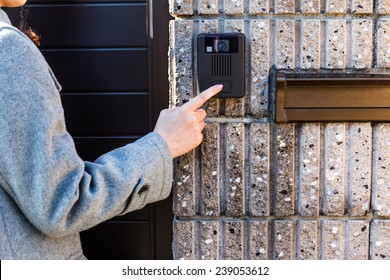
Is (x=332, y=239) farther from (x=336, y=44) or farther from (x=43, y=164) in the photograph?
(x=43, y=164)

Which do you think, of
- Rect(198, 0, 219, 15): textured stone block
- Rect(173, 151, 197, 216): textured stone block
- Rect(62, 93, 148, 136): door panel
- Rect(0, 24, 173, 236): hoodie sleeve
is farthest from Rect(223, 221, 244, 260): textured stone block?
Rect(62, 93, 148, 136): door panel

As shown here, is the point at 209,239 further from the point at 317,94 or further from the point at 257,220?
the point at 317,94

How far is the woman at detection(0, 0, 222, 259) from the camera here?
1.05 metres

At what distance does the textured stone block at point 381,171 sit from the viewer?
52.8 inches

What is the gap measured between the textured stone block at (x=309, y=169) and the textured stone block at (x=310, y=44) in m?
0.16

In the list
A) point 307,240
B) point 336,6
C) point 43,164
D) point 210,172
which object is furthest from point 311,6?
point 43,164

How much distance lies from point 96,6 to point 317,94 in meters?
1.39

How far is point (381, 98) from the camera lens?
1295 mm

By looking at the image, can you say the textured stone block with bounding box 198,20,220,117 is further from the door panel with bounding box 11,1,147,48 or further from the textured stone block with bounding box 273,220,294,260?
the door panel with bounding box 11,1,147,48

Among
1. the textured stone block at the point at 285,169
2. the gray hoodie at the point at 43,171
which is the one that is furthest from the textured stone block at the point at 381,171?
the gray hoodie at the point at 43,171

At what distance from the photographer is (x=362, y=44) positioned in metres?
1.33

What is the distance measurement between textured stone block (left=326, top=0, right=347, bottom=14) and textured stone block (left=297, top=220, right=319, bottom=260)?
0.55 meters

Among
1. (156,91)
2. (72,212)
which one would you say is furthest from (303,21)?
(156,91)

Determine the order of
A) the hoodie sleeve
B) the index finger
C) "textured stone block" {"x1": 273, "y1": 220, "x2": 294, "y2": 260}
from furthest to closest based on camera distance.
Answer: "textured stone block" {"x1": 273, "y1": 220, "x2": 294, "y2": 260}, the index finger, the hoodie sleeve
